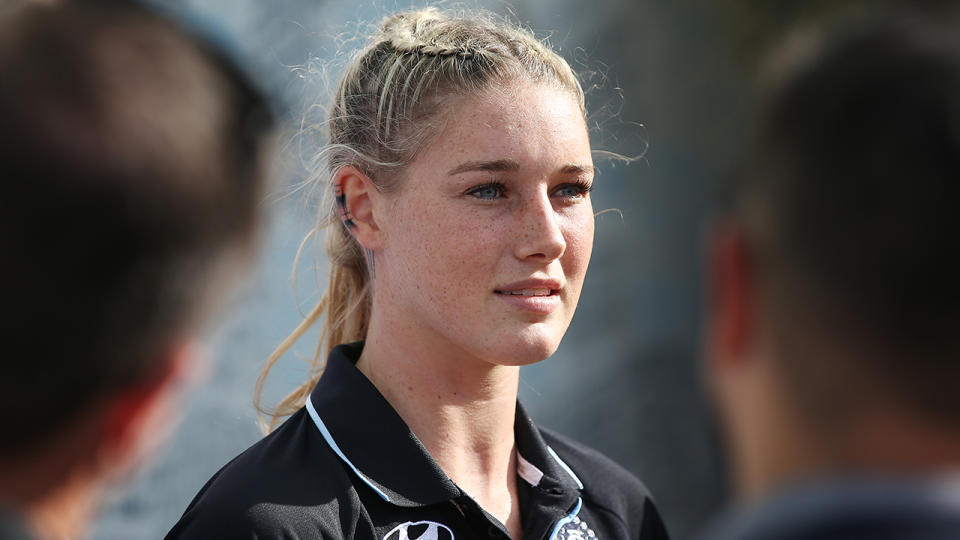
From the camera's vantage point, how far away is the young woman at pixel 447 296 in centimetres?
216

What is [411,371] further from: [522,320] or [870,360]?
[870,360]

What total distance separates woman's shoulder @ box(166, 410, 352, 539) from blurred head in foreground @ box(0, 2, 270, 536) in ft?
3.24

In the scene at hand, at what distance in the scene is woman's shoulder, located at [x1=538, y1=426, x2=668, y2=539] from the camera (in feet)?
8.25

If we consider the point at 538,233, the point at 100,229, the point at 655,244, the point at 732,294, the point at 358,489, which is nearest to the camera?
the point at 100,229

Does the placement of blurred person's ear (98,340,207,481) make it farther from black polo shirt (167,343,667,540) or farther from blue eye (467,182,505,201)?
blue eye (467,182,505,201)

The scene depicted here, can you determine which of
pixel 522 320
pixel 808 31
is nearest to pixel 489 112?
pixel 522 320

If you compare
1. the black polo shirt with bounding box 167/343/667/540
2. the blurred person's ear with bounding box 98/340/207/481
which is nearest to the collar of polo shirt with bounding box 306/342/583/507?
the black polo shirt with bounding box 167/343/667/540

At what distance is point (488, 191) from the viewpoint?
2.25 metres

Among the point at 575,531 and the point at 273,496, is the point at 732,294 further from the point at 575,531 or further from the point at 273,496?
the point at 575,531

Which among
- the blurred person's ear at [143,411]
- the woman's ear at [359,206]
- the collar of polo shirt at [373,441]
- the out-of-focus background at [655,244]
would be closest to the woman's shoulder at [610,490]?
the collar of polo shirt at [373,441]

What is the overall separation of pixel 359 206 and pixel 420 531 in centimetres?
74

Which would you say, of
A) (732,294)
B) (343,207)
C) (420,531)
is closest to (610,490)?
(420,531)

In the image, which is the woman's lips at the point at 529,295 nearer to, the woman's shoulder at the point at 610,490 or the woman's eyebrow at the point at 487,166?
the woman's eyebrow at the point at 487,166

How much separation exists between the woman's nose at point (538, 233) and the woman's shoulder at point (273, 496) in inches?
23.6
